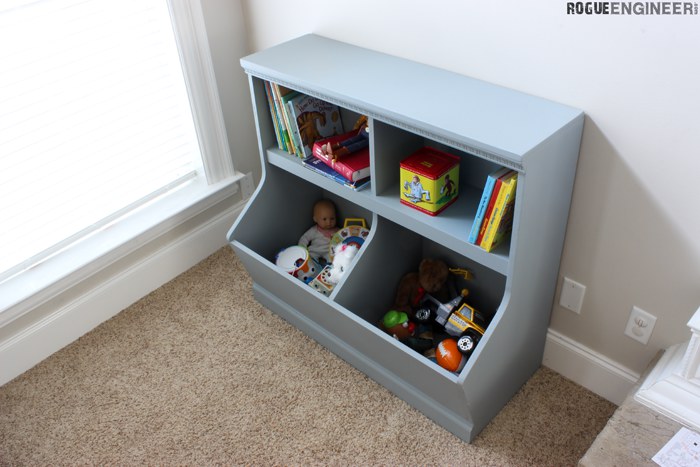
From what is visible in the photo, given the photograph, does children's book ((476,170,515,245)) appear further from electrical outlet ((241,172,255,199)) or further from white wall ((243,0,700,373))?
electrical outlet ((241,172,255,199))

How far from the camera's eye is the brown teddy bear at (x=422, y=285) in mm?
1868

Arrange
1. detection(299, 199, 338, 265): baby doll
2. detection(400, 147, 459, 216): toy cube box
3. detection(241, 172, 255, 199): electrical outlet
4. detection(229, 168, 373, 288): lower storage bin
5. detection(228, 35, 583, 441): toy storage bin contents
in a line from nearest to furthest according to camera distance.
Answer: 1. detection(228, 35, 583, 441): toy storage bin contents
2. detection(400, 147, 459, 216): toy cube box
3. detection(229, 168, 373, 288): lower storage bin
4. detection(299, 199, 338, 265): baby doll
5. detection(241, 172, 255, 199): electrical outlet

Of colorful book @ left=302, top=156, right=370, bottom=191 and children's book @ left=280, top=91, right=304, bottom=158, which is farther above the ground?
children's book @ left=280, top=91, right=304, bottom=158

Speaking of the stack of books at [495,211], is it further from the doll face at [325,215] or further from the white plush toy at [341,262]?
the doll face at [325,215]

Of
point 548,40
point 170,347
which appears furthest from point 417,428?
point 548,40

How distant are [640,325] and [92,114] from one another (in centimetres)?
169

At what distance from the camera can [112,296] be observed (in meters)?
2.15

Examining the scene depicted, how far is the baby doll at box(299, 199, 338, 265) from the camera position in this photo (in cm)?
215

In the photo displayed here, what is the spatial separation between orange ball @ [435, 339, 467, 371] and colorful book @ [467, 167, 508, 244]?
35 cm

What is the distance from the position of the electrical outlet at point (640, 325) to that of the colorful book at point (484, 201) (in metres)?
0.49

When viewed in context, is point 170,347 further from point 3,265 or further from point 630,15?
point 630,15

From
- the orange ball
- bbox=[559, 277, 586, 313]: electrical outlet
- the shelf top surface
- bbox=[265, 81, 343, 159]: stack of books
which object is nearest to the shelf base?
the orange ball

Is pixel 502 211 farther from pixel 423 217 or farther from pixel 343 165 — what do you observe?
pixel 343 165

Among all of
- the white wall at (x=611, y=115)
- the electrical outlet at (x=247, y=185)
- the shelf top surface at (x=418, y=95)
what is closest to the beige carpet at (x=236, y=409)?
the white wall at (x=611, y=115)
